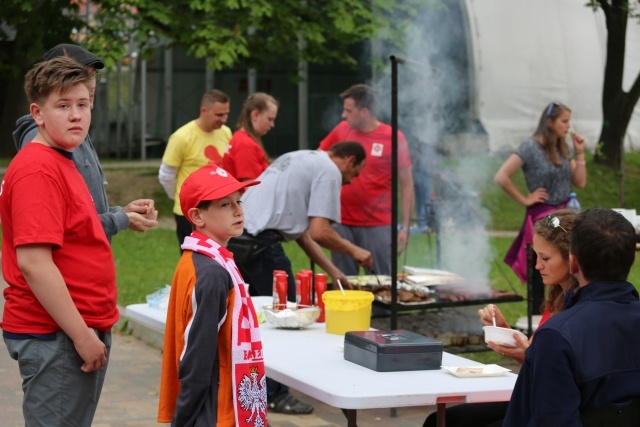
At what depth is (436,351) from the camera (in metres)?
4.10

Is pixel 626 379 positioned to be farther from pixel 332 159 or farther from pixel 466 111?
pixel 466 111

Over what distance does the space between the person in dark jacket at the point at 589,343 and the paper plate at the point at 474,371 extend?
2.86 ft

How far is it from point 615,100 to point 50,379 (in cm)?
1660

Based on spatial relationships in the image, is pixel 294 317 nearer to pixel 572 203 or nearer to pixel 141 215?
pixel 141 215

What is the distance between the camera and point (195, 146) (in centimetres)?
850

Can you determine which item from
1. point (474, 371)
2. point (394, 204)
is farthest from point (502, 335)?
point (394, 204)

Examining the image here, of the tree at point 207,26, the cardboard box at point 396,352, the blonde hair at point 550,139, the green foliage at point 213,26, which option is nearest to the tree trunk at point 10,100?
the tree at point 207,26

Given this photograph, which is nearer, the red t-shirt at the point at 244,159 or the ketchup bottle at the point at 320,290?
the ketchup bottle at the point at 320,290

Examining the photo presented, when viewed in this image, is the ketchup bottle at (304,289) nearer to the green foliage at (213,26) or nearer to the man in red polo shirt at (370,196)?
the man in red polo shirt at (370,196)

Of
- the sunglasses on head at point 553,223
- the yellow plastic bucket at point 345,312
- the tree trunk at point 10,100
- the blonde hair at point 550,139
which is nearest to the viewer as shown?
the sunglasses on head at point 553,223

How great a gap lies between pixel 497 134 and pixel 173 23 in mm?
6830

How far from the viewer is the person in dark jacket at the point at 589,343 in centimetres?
289

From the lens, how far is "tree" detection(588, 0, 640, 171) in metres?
18.2

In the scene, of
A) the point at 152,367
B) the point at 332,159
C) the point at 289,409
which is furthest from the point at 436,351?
the point at 152,367
